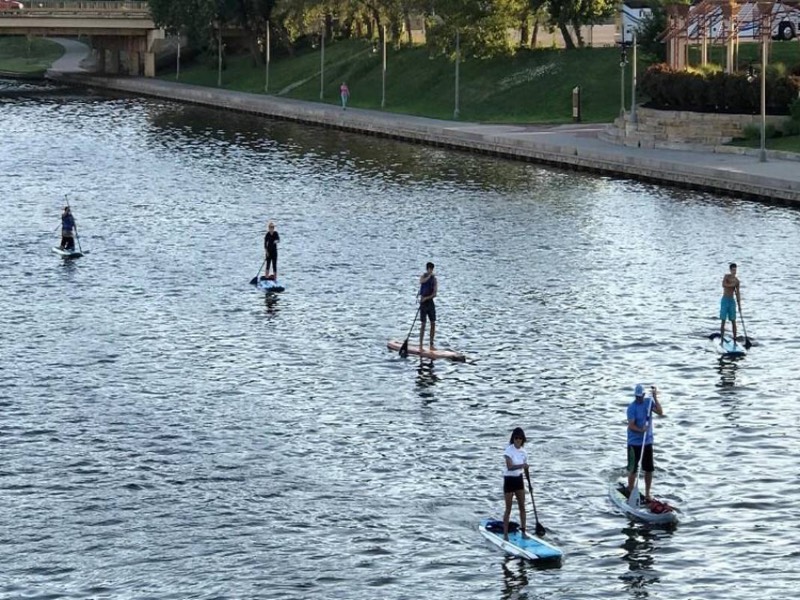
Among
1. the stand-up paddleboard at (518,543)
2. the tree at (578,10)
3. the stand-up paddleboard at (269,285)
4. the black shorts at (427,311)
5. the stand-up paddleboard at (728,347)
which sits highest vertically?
the tree at (578,10)

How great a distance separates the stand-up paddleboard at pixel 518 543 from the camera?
3100 cm

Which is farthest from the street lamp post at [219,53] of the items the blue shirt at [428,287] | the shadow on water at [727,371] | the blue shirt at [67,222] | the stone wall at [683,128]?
the shadow on water at [727,371]

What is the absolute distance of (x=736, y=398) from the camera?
41906mm

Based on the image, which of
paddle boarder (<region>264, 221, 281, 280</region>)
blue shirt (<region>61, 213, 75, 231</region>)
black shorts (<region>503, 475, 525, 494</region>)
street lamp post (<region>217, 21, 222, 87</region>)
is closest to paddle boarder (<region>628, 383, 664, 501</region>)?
black shorts (<region>503, 475, 525, 494</region>)

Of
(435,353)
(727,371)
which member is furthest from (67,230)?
(727,371)

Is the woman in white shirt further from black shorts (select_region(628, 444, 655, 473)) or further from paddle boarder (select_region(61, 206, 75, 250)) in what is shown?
paddle boarder (select_region(61, 206, 75, 250))

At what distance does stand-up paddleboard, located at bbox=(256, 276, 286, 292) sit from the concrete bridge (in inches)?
4304

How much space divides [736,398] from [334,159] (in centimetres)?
5572

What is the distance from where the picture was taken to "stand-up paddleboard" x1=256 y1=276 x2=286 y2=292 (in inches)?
2224

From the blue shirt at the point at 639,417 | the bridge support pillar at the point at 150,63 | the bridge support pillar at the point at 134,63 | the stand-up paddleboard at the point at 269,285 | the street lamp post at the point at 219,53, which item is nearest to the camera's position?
the blue shirt at the point at 639,417

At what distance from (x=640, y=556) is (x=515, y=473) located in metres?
2.75

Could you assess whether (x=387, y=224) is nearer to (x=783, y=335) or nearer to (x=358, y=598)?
(x=783, y=335)

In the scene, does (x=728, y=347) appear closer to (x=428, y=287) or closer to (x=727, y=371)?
(x=727, y=371)

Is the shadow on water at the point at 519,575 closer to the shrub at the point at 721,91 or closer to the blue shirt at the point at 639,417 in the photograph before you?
the blue shirt at the point at 639,417
